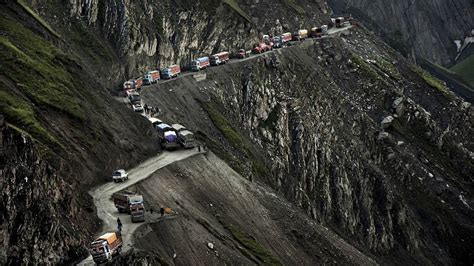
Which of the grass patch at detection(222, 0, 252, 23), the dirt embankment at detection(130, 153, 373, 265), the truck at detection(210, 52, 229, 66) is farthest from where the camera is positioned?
the grass patch at detection(222, 0, 252, 23)

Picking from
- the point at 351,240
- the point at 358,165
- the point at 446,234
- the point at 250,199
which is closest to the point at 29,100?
the point at 250,199

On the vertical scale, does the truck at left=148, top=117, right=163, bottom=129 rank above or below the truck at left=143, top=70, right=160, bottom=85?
below

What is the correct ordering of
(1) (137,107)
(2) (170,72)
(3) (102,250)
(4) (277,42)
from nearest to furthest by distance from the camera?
(3) (102,250), (1) (137,107), (2) (170,72), (4) (277,42)

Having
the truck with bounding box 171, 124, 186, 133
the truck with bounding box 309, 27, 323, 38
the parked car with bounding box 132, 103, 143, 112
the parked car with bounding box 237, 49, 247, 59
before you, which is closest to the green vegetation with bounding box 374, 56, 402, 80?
the truck with bounding box 309, 27, 323, 38

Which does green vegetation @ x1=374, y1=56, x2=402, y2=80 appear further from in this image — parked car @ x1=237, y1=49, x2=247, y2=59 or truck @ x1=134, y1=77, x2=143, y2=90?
truck @ x1=134, y1=77, x2=143, y2=90

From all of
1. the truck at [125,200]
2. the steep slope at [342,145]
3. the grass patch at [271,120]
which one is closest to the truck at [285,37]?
the steep slope at [342,145]

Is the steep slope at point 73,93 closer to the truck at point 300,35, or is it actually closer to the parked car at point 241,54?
the parked car at point 241,54

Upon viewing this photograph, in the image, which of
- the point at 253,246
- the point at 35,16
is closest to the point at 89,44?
the point at 35,16

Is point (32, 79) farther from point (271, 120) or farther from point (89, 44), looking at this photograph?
point (271, 120)
